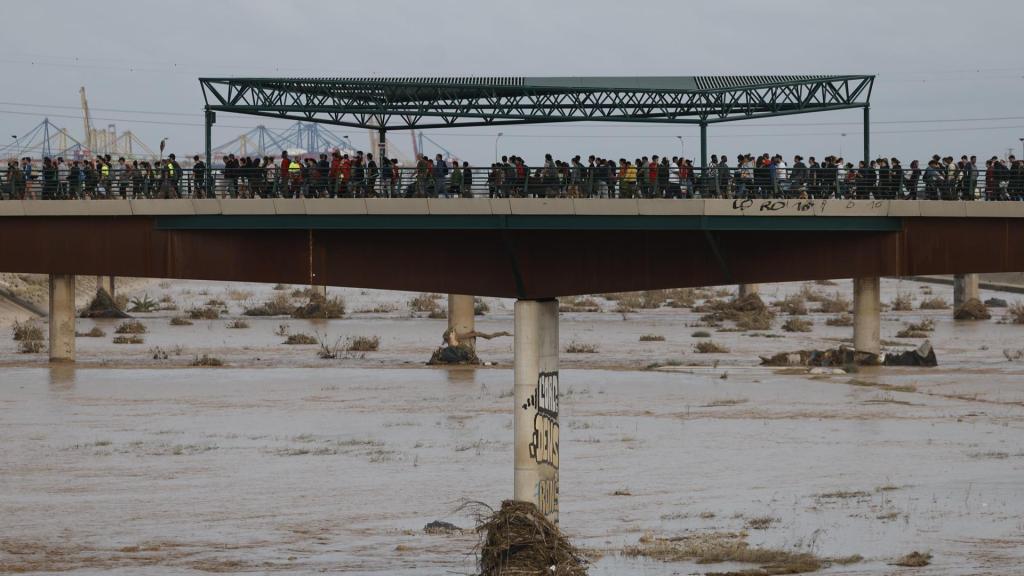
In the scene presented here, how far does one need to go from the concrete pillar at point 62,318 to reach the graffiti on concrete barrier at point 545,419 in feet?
113

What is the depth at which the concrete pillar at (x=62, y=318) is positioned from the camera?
58625 millimetres

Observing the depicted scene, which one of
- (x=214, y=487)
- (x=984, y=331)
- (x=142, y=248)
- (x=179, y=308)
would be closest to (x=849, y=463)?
(x=214, y=487)

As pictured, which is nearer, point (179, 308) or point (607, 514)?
point (607, 514)

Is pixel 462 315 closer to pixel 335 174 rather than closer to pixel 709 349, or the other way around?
pixel 709 349

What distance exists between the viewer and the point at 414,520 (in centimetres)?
2972

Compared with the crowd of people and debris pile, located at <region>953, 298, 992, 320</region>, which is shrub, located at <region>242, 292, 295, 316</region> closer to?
debris pile, located at <region>953, 298, 992, 320</region>

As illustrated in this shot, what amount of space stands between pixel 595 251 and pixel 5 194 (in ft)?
52.6

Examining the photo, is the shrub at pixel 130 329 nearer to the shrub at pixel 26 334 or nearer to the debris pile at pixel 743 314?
the shrub at pixel 26 334

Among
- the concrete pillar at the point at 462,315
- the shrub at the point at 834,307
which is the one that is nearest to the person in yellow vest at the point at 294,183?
the concrete pillar at the point at 462,315

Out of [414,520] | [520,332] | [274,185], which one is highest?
[274,185]

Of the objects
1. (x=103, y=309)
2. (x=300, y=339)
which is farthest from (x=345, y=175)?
(x=103, y=309)

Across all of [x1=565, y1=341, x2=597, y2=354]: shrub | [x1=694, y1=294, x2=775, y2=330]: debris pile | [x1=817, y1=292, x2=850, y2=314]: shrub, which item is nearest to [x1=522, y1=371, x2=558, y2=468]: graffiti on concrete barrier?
[x1=565, y1=341, x2=597, y2=354]: shrub

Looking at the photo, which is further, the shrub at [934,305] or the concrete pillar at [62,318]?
the shrub at [934,305]

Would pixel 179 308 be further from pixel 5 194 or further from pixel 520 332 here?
pixel 520 332
